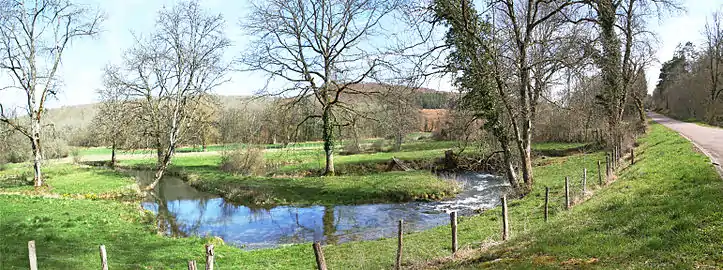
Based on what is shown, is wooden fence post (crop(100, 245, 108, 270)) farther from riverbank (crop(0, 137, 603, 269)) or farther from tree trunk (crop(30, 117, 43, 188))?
tree trunk (crop(30, 117, 43, 188))

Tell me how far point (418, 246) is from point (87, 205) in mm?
14688

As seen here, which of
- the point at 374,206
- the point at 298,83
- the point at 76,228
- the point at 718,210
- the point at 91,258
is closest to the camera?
the point at 718,210

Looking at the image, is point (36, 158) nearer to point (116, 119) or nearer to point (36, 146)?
point (36, 146)

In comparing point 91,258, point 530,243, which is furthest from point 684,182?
point 91,258

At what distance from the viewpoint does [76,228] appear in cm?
1351

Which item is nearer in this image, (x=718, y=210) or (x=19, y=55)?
(x=718, y=210)

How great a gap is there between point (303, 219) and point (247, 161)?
51.6ft

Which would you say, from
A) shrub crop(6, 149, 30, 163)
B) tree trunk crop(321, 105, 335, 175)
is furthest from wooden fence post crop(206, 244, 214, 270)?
shrub crop(6, 149, 30, 163)

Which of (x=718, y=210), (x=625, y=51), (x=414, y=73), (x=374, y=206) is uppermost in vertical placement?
(x=625, y=51)

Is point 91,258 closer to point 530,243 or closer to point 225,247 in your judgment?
point 225,247

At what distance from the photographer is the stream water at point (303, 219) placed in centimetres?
1565

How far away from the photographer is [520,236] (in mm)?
9602

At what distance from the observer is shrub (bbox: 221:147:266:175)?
107 ft

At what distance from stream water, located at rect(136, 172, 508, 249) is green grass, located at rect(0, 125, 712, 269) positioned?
6.69 feet
